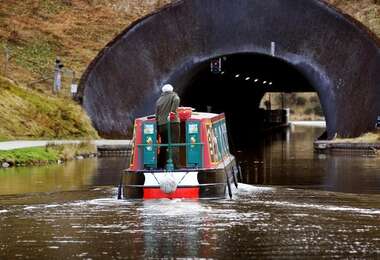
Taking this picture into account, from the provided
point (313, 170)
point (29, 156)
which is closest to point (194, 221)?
point (313, 170)

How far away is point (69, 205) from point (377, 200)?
274 inches

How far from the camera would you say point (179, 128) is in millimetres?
24219

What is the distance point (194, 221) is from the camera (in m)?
18.9

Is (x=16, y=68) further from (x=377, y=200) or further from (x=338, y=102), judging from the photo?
(x=377, y=200)

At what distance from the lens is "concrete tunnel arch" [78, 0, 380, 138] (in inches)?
1795

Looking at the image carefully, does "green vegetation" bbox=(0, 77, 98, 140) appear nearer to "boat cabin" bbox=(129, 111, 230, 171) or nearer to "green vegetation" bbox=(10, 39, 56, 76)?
"green vegetation" bbox=(10, 39, 56, 76)

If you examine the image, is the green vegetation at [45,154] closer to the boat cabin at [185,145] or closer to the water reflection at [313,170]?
the water reflection at [313,170]

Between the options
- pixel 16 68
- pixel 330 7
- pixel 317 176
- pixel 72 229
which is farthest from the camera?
pixel 16 68

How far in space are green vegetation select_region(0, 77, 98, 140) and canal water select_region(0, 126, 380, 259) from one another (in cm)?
1324

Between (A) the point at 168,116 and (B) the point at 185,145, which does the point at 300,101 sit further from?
(A) the point at 168,116

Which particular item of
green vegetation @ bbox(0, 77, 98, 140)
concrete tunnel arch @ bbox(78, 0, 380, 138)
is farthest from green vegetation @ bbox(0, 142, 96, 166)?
concrete tunnel arch @ bbox(78, 0, 380, 138)

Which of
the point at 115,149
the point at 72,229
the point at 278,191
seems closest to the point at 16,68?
the point at 115,149

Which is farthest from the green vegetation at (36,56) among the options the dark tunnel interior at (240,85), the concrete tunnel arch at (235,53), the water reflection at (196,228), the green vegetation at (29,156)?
the water reflection at (196,228)

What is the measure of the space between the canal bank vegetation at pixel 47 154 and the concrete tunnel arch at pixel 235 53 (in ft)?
17.5
